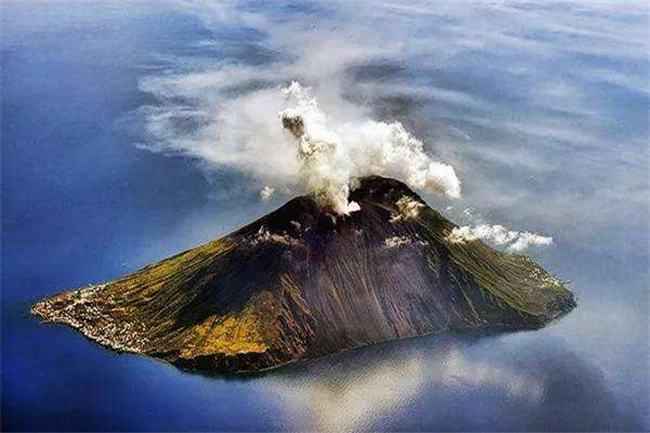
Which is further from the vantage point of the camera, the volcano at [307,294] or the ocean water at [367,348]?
the volcano at [307,294]

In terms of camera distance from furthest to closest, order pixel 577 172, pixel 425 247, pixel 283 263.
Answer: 1. pixel 577 172
2. pixel 425 247
3. pixel 283 263

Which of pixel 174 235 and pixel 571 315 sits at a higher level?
pixel 174 235

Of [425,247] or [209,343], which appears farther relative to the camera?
[425,247]

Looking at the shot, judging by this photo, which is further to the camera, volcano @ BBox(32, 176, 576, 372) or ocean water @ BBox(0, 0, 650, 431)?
volcano @ BBox(32, 176, 576, 372)

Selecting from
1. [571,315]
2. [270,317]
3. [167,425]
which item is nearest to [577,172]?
[571,315]

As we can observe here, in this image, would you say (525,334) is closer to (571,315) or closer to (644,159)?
(571,315)

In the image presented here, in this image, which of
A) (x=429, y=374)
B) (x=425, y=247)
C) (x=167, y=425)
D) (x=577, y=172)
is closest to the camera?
(x=167, y=425)

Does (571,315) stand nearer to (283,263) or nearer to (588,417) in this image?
(588,417)
